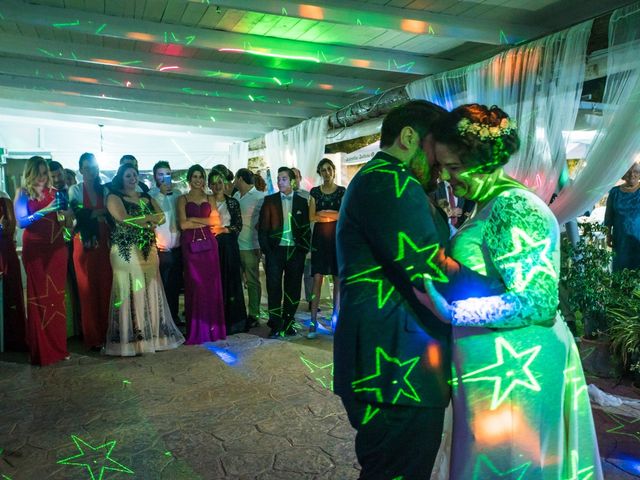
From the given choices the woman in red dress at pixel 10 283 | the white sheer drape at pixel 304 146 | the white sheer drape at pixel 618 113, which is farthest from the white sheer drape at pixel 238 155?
the white sheer drape at pixel 618 113

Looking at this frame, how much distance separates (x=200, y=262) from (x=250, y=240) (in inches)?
37.8

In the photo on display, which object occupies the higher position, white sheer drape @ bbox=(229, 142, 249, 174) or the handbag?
white sheer drape @ bbox=(229, 142, 249, 174)

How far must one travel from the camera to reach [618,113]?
11.1 feet

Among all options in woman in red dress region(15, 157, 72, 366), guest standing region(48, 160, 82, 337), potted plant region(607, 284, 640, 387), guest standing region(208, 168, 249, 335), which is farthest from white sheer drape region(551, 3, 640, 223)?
guest standing region(48, 160, 82, 337)

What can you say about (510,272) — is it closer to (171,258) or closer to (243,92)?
(171,258)

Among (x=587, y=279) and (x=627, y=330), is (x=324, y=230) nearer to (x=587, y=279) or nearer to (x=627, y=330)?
(x=587, y=279)

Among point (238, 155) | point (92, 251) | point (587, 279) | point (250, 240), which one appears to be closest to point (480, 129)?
point (587, 279)

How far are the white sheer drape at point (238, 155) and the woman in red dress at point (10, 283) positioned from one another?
704 centimetres

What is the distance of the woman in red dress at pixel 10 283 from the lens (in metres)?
4.51

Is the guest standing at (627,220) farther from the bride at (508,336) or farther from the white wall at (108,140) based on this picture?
the white wall at (108,140)

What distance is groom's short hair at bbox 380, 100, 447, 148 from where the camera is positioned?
1497 mm

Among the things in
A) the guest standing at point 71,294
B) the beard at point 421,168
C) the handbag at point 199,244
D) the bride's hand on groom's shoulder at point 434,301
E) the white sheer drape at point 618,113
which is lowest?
the guest standing at point 71,294

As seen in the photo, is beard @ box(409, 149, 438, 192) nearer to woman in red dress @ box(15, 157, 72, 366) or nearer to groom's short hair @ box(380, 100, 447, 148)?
groom's short hair @ box(380, 100, 447, 148)

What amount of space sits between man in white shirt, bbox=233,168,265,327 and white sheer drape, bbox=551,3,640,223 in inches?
132
